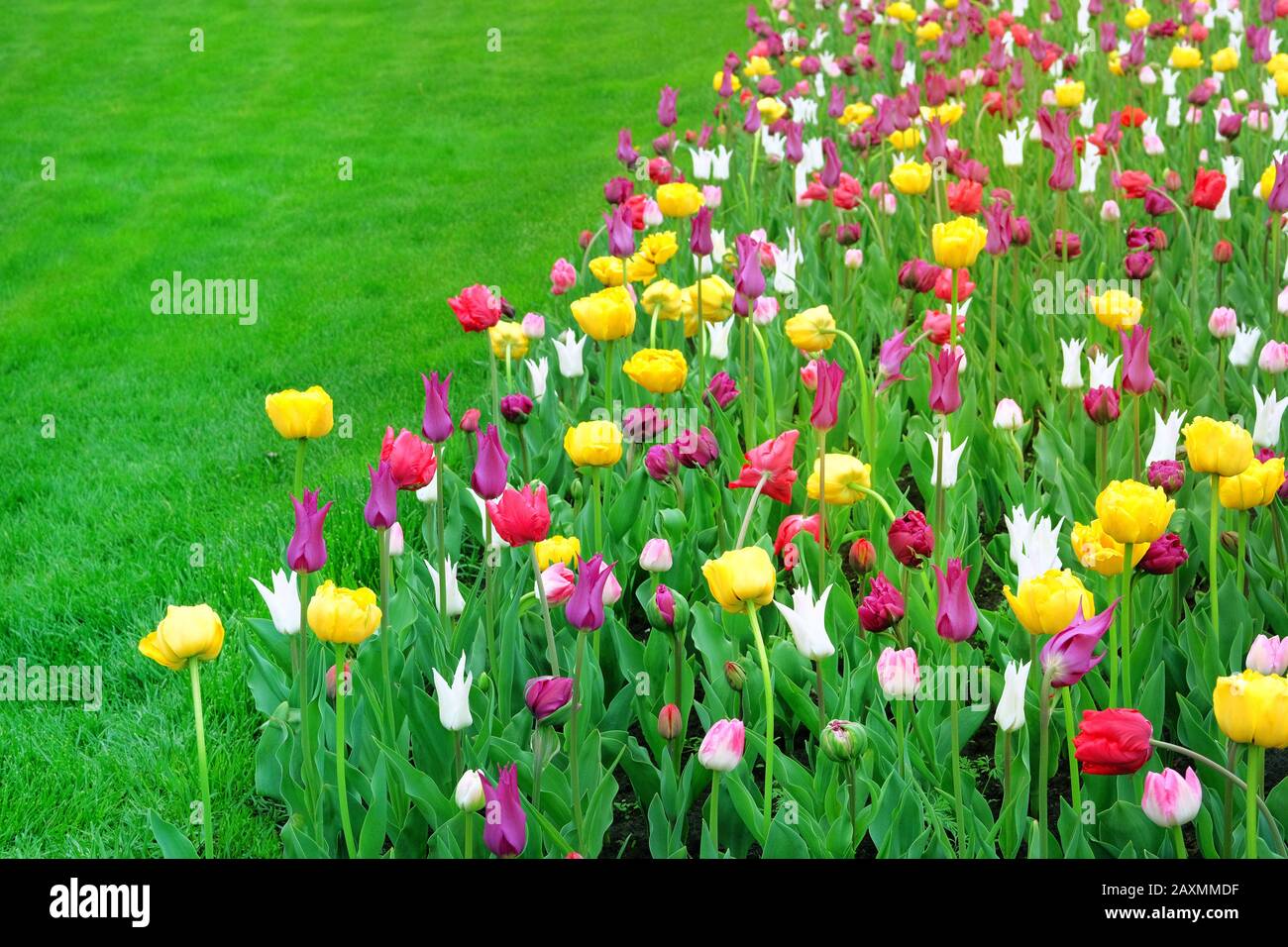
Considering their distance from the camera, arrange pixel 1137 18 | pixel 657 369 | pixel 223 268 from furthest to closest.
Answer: pixel 1137 18 < pixel 223 268 < pixel 657 369

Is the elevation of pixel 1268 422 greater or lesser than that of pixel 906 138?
lesser

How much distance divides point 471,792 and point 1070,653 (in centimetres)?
85

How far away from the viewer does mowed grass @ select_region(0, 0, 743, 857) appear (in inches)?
125

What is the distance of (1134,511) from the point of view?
213cm

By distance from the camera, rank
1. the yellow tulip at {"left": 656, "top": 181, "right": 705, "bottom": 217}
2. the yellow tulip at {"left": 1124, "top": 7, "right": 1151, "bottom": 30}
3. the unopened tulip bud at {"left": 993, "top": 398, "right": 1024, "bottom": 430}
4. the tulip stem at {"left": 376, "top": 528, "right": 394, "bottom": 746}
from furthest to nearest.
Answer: the yellow tulip at {"left": 1124, "top": 7, "right": 1151, "bottom": 30}
the yellow tulip at {"left": 656, "top": 181, "right": 705, "bottom": 217}
the unopened tulip bud at {"left": 993, "top": 398, "right": 1024, "bottom": 430}
the tulip stem at {"left": 376, "top": 528, "right": 394, "bottom": 746}

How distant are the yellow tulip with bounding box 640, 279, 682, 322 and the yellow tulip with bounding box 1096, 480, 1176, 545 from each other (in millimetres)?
1893

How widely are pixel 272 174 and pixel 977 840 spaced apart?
6780 millimetres

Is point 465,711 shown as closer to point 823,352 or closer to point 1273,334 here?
point 823,352

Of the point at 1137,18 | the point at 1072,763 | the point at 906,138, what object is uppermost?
the point at 1137,18

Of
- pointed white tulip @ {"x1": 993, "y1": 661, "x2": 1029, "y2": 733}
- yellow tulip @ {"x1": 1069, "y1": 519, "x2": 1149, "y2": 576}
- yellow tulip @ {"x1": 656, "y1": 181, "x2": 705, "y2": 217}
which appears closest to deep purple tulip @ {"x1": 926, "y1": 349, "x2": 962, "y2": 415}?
yellow tulip @ {"x1": 1069, "y1": 519, "x2": 1149, "y2": 576}

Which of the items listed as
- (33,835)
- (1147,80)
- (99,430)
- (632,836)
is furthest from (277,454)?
(1147,80)

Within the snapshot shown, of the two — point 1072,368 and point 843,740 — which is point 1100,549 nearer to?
point 843,740

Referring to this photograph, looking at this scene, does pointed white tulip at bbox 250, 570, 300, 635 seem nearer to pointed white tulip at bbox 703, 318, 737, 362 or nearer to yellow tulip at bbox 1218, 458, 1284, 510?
yellow tulip at bbox 1218, 458, 1284, 510

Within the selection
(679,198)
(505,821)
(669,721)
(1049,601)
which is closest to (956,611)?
(1049,601)
